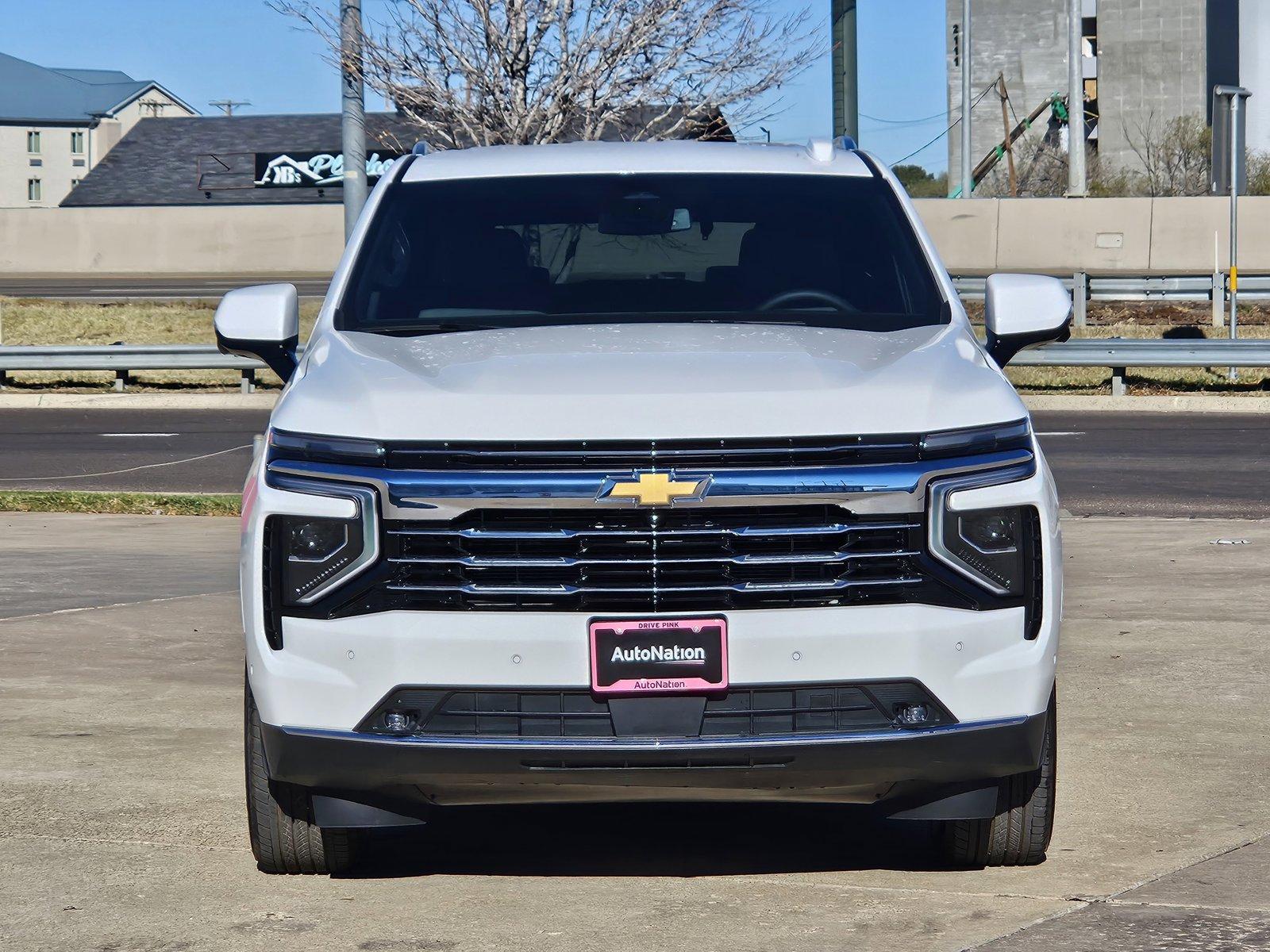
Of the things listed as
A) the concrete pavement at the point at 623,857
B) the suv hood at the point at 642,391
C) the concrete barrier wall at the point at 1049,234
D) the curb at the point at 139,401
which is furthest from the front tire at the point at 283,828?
the concrete barrier wall at the point at 1049,234

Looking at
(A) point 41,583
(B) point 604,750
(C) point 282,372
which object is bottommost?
(A) point 41,583

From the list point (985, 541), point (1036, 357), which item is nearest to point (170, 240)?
point (1036, 357)

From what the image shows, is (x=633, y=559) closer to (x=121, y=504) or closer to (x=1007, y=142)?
(x=121, y=504)

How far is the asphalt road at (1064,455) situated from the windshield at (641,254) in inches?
302

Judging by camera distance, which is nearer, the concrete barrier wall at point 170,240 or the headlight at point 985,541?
the headlight at point 985,541

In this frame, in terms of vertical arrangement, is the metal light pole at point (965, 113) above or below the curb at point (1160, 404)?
above

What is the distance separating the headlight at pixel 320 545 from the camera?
4.11m

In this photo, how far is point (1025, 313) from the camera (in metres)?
5.25

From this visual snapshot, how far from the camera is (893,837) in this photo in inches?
205

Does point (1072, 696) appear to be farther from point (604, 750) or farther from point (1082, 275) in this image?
point (1082, 275)

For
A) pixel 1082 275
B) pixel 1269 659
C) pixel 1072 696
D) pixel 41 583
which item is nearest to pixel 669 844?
A: pixel 1072 696

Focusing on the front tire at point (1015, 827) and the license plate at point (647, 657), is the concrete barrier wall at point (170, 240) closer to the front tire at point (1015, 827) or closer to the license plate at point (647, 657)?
the front tire at point (1015, 827)

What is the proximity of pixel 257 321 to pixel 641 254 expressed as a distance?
118cm

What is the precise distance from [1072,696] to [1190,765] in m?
1.07
